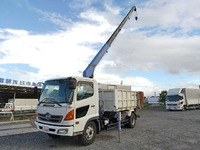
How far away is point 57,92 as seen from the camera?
5551 millimetres

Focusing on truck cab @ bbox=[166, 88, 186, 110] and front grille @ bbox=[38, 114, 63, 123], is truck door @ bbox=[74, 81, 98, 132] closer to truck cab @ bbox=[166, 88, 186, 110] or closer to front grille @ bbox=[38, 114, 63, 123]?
front grille @ bbox=[38, 114, 63, 123]

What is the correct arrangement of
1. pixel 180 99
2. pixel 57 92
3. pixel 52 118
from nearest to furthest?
pixel 52 118 → pixel 57 92 → pixel 180 99

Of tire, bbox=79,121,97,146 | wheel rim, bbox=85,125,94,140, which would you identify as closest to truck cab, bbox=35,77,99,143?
tire, bbox=79,121,97,146

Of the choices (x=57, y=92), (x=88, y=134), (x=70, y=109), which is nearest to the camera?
(x=70, y=109)

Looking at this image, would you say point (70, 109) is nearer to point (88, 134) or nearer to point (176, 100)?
point (88, 134)

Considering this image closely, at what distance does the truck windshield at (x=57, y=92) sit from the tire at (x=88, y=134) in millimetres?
1356

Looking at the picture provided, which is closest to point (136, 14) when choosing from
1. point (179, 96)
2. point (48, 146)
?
point (48, 146)

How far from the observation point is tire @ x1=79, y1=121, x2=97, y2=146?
5488 mm

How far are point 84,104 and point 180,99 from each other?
20.8 meters

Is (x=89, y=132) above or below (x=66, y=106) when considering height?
below

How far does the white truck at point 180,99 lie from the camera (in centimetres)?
2223

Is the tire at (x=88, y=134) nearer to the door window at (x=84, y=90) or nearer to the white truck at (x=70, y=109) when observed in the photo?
the white truck at (x=70, y=109)

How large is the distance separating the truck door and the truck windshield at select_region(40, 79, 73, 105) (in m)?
0.35

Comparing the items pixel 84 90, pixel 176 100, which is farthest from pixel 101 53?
pixel 176 100
